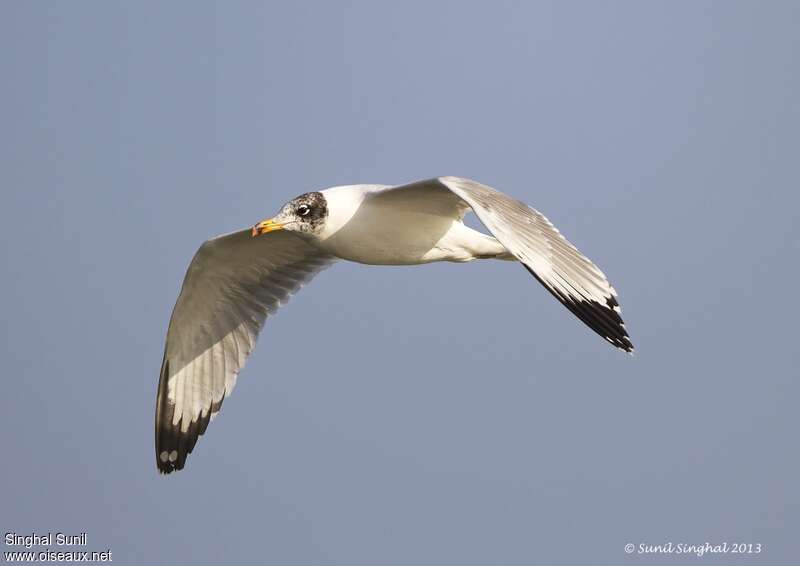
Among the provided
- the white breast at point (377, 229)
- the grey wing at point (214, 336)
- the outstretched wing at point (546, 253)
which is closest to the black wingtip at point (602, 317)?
the outstretched wing at point (546, 253)

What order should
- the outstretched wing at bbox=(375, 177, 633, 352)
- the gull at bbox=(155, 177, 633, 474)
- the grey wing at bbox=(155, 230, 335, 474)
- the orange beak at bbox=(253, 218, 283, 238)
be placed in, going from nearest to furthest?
the outstretched wing at bbox=(375, 177, 633, 352), the gull at bbox=(155, 177, 633, 474), the orange beak at bbox=(253, 218, 283, 238), the grey wing at bbox=(155, 230, 335, 474)

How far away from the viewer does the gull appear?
614 centimetres

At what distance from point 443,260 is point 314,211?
2.88ft

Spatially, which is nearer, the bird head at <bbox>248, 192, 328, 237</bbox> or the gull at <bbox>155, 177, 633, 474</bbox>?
the gull at <bbox>155, 177, 633, 474</bbox>

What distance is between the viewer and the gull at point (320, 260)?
614 centimetres

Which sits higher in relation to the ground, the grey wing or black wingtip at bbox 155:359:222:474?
the grey wing

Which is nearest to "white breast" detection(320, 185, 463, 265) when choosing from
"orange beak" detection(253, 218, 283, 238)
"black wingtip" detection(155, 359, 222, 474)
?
"orange beak" detection(253, 218, 283, 238)

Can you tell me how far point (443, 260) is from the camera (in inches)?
289

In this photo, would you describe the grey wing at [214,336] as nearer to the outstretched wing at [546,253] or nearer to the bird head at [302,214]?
the bird head at [302,214]

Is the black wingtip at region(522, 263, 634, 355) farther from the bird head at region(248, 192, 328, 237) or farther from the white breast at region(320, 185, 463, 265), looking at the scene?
the bird head at region(248, 192, 328, 237)

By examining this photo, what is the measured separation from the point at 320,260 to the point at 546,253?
99.8 inches

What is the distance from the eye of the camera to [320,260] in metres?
8.44

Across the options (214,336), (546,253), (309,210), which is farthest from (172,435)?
(546,253)

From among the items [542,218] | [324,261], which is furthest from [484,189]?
[324,261]
